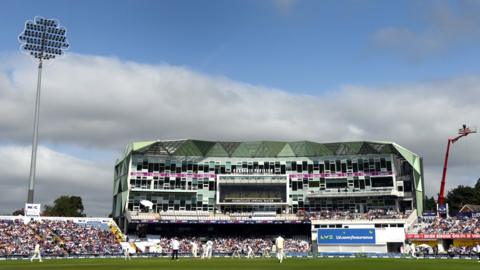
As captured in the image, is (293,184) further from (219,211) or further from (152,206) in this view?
(152,206)

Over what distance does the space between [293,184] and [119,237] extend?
→ 126ft

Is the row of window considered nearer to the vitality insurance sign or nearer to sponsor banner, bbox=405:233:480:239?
sponsor banner, bbox=405:233:480:239

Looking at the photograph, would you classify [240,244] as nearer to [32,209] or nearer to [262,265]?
[32,209]

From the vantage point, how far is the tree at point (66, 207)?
154m

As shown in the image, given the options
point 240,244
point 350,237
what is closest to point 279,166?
point 240,244

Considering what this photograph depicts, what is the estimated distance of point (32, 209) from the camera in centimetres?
8938

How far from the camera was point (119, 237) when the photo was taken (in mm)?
94438

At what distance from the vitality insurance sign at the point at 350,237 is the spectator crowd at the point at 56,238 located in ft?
119

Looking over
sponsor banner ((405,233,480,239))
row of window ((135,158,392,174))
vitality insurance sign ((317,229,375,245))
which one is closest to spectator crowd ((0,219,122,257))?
row of window ((135,158,392,174))

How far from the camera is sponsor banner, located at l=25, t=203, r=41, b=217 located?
8894cm

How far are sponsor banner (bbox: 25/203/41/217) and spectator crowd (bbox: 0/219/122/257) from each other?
174 cm

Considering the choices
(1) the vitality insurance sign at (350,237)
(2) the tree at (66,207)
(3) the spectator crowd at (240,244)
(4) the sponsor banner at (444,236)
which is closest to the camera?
(4) the sponsor banner at (444,236)

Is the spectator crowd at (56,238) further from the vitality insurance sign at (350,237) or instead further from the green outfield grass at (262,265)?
the green outfield grass at (262,265)

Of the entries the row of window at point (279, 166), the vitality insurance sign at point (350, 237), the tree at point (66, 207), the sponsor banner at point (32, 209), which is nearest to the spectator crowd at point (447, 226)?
the vitality insurance sign at point (350, 237)
